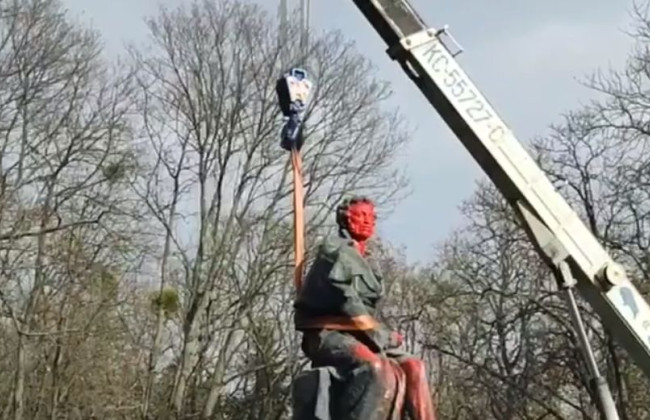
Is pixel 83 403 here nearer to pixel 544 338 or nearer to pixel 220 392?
pixel 220 392

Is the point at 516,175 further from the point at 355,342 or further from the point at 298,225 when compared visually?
the point at 355,342

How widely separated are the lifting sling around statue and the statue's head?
0.10 m

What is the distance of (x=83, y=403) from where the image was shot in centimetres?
3066

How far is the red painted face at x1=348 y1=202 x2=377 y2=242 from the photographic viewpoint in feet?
29.6

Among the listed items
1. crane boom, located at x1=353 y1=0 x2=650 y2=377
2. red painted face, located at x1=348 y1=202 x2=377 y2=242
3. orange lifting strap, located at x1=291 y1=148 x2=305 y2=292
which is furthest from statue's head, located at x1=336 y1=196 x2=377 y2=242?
crane boom, located at x1=353 y1=0 x2=650 y2=377

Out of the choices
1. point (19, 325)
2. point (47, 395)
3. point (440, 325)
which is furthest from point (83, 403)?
point (440, 325)

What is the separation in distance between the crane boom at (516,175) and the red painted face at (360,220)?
43.8 inches

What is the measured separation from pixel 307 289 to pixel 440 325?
2193 cm

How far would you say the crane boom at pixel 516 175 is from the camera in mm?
9477

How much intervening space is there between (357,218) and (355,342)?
953 mm

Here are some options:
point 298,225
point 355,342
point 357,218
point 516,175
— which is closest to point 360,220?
point 357,218

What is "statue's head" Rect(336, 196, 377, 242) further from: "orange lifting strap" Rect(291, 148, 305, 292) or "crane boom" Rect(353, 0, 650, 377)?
"crane boom" Rect(353, 0, 650, 377)

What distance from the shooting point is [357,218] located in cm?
903

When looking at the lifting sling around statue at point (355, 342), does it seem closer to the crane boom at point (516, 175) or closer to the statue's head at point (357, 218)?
the statue's head at point (357, 218)
